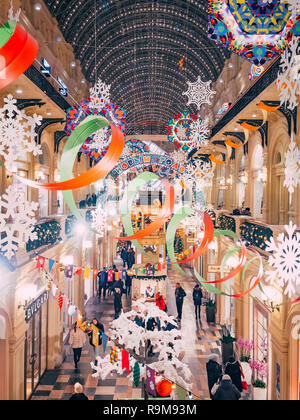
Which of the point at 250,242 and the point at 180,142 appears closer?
the point at 250,242

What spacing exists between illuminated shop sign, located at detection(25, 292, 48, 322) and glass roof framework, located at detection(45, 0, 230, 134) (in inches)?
A: 357

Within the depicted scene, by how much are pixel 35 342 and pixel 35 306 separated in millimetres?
1100

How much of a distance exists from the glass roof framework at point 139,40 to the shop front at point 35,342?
9.42 metres

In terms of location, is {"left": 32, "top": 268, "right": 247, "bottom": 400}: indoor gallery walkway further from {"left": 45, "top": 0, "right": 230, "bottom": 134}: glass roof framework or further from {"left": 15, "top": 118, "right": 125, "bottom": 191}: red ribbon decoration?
{"left": 45, "top": 0, "right": 230, "bottom": 134}: glass roof framework

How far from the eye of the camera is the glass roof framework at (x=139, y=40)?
1526 cm

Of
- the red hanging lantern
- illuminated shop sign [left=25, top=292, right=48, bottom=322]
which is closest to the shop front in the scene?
illuminated shop sign [left=25, top=292, right=48, bottom=322]

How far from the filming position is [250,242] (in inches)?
368

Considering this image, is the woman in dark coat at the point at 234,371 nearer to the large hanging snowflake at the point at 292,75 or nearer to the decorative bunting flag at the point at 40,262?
the decorative bunting flag at the point at 40,262

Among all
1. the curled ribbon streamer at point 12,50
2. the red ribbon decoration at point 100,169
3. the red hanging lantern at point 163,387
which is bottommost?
the red hanging lantern at point 163,387

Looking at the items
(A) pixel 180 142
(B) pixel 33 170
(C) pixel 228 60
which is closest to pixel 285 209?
(A) pixel 180 142

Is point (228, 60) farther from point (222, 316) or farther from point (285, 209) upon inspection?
point (222, 316)

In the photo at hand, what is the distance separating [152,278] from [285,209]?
702 cm

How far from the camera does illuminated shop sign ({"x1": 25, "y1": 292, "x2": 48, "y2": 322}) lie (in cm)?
776

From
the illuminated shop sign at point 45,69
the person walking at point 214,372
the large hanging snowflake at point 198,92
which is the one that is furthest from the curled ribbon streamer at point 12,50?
the large hanging snowflake at point 198,92
